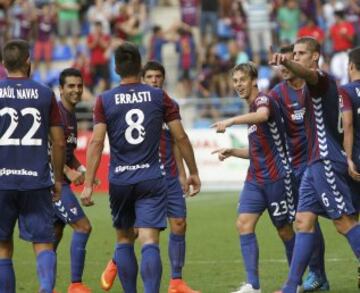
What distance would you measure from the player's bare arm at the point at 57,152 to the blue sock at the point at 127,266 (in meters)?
0.79

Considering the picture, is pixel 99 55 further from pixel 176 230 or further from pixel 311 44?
pixel 311 44

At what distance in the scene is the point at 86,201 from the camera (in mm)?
9594

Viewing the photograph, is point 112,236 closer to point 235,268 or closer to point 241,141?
point 235,268

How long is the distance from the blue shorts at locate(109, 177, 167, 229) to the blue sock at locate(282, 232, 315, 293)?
48.5 inches

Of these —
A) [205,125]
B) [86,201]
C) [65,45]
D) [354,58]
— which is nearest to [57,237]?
[86,201]

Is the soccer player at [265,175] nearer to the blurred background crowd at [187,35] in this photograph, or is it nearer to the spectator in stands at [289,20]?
the blurred background crowd at [187,35]

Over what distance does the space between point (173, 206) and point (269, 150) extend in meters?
1.27

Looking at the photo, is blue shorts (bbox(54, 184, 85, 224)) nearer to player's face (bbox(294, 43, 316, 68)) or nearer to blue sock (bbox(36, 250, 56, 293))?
blue sock (bbox(36, 250, 56, 293))

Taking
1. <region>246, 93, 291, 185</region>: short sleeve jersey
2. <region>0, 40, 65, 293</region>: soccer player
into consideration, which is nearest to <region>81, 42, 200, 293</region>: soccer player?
<region>0, 40, 65, 293</region>: soccer player

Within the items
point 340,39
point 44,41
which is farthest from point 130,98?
point 44,41

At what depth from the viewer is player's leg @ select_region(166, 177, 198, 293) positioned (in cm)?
1128

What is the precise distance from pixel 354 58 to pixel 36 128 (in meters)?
2.99

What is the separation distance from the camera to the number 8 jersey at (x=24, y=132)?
923 centimetres

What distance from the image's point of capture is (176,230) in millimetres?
11523
